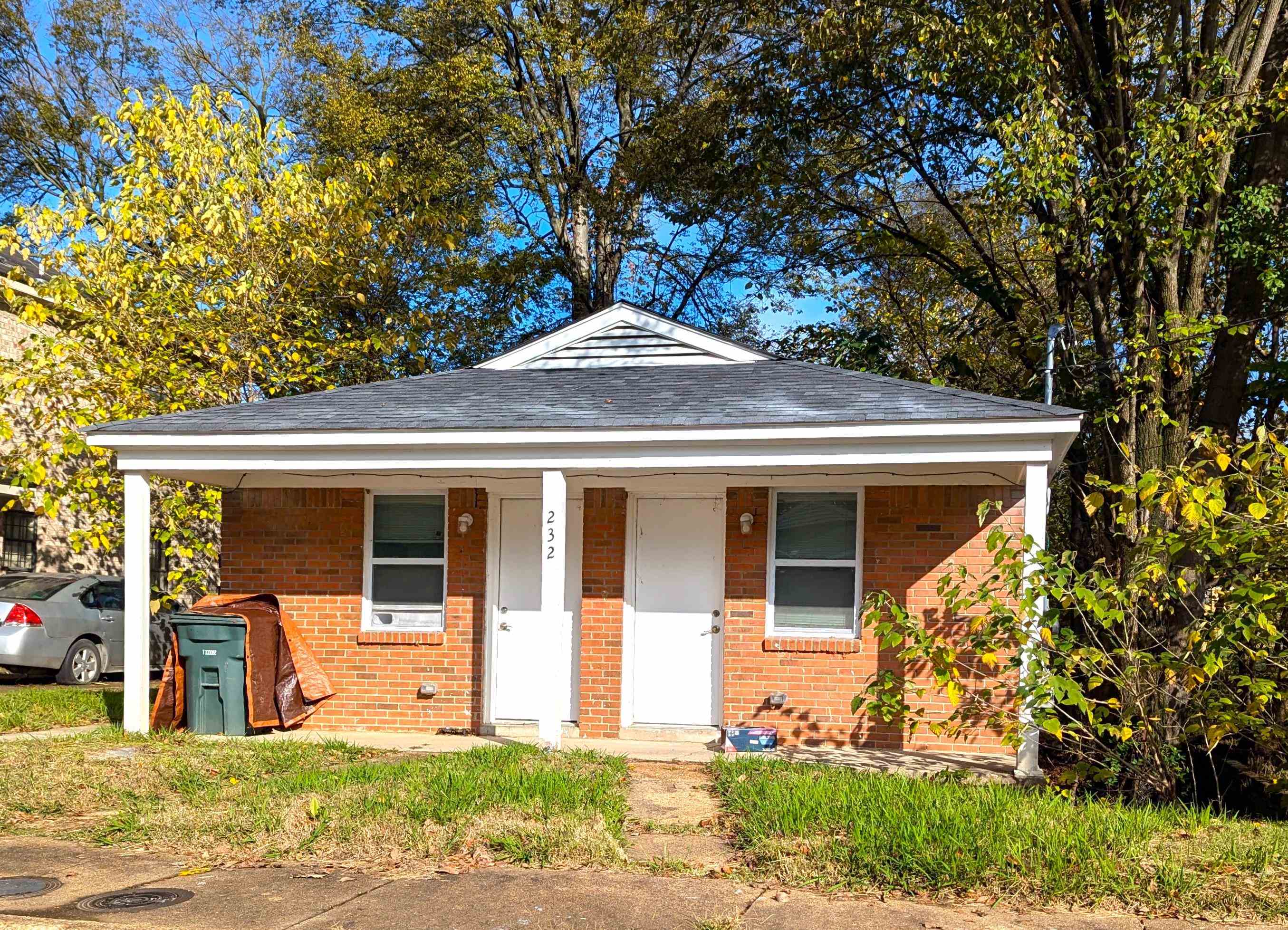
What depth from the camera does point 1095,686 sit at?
7.28m

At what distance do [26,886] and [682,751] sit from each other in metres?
5.28

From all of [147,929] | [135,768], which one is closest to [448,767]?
[135,768]

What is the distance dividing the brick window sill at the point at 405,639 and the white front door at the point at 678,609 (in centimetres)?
184

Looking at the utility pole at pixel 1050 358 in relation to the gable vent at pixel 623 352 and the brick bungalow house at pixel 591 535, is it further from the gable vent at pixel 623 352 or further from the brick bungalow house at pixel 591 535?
the gable vent at pixel 623 352

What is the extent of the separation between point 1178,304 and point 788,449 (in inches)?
202

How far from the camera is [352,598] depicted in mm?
10898

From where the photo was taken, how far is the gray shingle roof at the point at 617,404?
894cm

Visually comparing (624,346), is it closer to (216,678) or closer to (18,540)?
(216,678)

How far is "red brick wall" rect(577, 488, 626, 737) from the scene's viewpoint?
10.5 m

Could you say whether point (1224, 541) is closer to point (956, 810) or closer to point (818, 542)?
point (956, 810)

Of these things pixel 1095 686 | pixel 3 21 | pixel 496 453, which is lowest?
pixel 1095 686

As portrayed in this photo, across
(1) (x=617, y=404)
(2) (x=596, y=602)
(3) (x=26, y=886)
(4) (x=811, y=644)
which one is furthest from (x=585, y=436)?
(3) (x=26, y=886)

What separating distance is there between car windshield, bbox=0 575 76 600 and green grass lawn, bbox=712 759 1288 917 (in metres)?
11.9

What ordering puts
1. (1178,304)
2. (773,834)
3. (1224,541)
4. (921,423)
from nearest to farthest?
(773,834)
(1224,541)
(921,423)
(1178,304)
